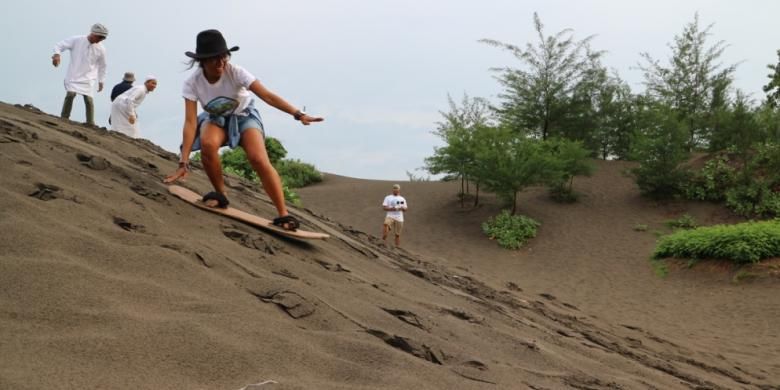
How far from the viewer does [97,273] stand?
Result: 3.09 m

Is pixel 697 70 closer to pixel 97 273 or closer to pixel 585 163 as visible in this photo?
pixel 585 163

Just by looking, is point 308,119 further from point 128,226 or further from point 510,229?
point 510,229

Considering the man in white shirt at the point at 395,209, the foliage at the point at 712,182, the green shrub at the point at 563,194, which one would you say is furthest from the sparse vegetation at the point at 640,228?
the man in white shirt at the point at 395,209

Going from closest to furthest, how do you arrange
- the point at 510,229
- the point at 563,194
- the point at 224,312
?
the point at 224,312 → the point at 510,229 → the point at 563,194

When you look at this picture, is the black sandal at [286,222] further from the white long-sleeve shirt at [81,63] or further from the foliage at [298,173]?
the foliage at [298,173]

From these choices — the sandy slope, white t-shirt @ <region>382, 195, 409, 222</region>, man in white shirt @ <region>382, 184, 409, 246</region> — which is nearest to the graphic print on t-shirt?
the sandy slope

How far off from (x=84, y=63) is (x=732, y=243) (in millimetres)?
12233

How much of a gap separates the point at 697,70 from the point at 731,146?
6559 millimetres

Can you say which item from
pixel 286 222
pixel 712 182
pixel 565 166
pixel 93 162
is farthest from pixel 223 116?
pixel 712 182

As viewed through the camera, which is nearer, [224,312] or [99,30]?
[224,312]

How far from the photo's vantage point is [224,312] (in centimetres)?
306

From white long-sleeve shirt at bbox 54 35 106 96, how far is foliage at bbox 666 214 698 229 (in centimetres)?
1475

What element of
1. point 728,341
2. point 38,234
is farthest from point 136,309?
point 728,341

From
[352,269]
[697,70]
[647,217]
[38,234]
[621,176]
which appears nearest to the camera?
[38,234]
